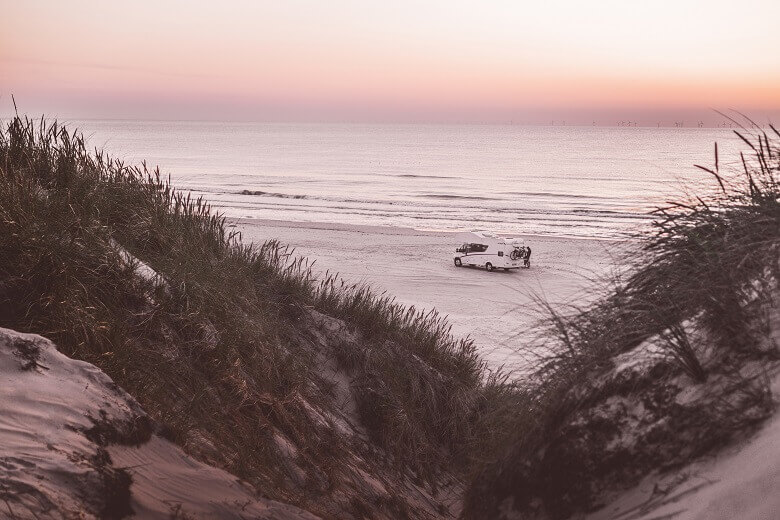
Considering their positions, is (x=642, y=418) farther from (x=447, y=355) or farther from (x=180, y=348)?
(x=447, y=355)

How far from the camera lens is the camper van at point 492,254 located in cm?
2855

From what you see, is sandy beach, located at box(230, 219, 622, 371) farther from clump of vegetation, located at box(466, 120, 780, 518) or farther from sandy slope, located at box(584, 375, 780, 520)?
sandy slope, located at box(584, 375, 780, 520)

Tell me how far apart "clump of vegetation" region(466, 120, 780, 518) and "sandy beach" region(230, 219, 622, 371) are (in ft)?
33.8

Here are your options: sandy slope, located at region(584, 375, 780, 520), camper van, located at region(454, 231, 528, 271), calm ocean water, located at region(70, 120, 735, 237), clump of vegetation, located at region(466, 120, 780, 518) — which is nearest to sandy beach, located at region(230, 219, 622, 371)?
camper van, located at region(454, 231, 528, 271)

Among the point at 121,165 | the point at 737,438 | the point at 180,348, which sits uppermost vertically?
the point at 121,165

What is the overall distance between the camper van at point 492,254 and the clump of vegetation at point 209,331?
1940 centimetres

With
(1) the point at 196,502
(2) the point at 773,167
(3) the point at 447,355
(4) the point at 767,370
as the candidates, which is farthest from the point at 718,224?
(3) the point at 447,355

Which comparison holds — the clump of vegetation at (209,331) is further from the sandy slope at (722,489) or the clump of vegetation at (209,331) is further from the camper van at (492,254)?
the camper van at (492,254)

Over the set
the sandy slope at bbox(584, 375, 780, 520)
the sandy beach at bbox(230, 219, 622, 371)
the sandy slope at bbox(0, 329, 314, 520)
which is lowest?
the sandy beach at bbox(230, 219, 622, 371)

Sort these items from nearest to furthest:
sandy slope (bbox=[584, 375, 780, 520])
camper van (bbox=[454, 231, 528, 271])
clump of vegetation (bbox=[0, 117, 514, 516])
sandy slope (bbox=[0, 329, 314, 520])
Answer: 1. sandy slope (bbox=[584, 375, 780, 520])
2. sandy slope (bbox=[0, 329, 314, 520])
3. clump of vegetation (bbox=[0, 117, 514, 516])
4. camper van (bbox=[454, 231, 528, 271])

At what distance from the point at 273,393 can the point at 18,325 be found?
6.96 ft

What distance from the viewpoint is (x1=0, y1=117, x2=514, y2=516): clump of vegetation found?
15.7 ft

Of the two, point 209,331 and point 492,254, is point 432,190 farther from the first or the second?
point 209,331

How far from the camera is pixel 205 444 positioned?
450cm
